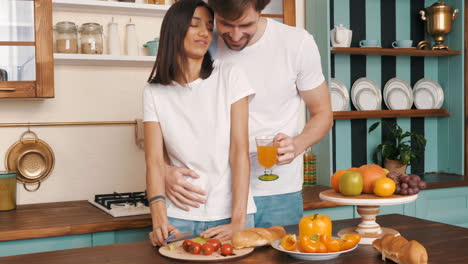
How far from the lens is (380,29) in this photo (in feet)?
12.7

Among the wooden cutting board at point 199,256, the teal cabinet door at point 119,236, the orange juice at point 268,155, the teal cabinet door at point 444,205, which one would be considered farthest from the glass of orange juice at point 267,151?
the teal cabinet door at point 444,205

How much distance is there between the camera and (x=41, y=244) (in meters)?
2.34

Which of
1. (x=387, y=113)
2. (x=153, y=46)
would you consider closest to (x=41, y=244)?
(x=153, y=46)

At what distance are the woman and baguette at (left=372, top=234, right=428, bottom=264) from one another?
49 centimetres

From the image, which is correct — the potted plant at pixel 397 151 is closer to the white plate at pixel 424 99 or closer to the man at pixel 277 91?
the white plate at pixel 424 99

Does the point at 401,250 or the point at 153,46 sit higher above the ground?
the point at 153,46

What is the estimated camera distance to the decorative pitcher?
3465mm

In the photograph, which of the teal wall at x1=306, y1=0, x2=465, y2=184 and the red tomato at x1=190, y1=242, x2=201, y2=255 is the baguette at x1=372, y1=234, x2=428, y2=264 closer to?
the red tomato at x1=190, y1=242, x2=201, y2=255

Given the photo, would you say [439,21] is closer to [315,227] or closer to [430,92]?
[430,92]

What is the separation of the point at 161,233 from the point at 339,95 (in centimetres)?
226

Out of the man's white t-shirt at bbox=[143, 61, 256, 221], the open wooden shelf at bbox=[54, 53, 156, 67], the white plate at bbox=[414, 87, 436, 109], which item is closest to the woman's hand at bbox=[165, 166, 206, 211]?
the man's white t-shirt at bbox=[143, 61, 256, 221]

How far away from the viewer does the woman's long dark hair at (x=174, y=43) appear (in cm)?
184

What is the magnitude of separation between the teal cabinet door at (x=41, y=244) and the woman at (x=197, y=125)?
74cm

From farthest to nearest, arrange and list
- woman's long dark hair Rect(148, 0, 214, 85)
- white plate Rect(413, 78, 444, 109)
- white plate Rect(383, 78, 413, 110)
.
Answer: white plate Rect(413, 78, 444, 109) → white plate Rect(383, 78, 413, 110) → woman's long dark hair Rect(148, 0, 214, 85)
